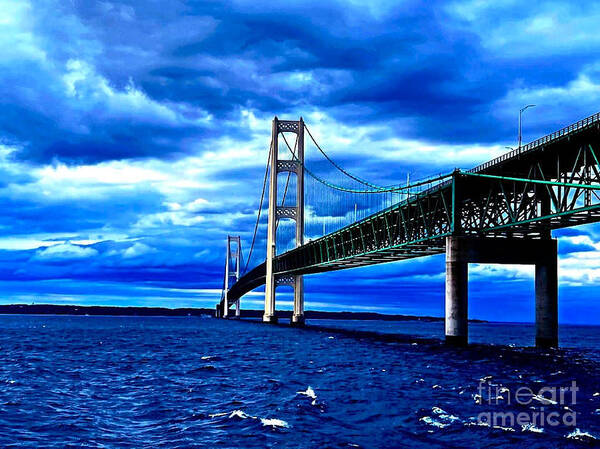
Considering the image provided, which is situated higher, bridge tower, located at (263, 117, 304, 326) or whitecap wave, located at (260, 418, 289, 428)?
bridge tower, located at (263, 117, 304, 326)

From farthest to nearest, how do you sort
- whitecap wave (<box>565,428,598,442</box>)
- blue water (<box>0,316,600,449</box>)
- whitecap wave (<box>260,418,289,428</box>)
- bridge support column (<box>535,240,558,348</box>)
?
bridge support column (<box>535,240,558,348</box>), whitecap wave (<box>260,418,289,428</box>), blue water (<box>0,316,600,449</box>), whitecap wave (<box>565,428,598,442</box>)

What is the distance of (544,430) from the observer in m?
17.8

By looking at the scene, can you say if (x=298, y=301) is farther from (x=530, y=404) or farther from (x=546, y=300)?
(x=530, y=404)

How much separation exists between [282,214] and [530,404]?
357 feet

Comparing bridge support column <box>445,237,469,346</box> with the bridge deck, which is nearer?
A: the bridge deck

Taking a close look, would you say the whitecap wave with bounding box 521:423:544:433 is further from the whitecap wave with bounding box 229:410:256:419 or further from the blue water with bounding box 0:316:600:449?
the whitecap wave with bounding box 229:410:256:419

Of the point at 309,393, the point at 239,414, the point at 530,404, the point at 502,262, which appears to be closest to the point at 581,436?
the point at 530,404

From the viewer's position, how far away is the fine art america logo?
19031mm

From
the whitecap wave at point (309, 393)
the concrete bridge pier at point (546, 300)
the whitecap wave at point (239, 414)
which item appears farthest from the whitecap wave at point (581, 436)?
the concrete bridge pier at point (546, 300)

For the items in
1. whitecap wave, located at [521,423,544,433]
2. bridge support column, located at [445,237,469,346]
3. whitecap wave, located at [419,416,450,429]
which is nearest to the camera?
whitecap wave, located at [521,423,544,433]

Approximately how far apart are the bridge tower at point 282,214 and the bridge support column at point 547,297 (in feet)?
217

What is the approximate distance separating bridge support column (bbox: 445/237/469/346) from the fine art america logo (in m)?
26.2

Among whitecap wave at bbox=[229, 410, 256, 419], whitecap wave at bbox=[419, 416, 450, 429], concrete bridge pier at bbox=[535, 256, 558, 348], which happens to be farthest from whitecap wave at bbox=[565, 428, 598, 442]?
concrete bridge pier at bbox=[535, 256, 558, 348]

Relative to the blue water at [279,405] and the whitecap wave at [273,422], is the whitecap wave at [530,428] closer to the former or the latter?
the blue water at [279,405]
